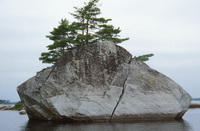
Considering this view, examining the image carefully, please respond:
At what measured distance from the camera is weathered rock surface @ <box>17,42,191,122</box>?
91.2ft

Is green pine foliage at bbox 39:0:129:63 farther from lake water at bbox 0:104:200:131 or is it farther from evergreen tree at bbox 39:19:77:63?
lake water at bbox 0:104:200:131

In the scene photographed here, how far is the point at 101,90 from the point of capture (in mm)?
28672

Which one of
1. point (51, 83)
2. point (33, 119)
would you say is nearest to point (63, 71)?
point (51, 83)

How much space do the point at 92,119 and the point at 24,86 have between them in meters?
7.67

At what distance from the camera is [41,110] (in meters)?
29.4

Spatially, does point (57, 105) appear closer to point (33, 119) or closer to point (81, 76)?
point (81, 76)

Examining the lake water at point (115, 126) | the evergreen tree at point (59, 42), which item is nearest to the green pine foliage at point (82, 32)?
the evergreen tree at point (59, 42)

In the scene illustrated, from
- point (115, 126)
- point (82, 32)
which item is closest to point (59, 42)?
point (82, 32)

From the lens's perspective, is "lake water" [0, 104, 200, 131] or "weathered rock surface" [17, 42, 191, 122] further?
"weathered rock surface" [17, 42, 191, 122]

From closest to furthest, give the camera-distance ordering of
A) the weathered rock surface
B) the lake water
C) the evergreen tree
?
the lake water < the weathered rock surface < the evergreen tree

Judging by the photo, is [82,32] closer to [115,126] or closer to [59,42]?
[59,42]

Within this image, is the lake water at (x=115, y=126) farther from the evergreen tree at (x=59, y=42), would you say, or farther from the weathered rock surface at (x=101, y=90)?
the evergreen tree at (x=59, y=42)

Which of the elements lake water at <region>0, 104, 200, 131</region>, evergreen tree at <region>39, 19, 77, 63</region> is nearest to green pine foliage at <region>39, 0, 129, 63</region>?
evergreen tree at <region>39, 19, 77, 63</region>

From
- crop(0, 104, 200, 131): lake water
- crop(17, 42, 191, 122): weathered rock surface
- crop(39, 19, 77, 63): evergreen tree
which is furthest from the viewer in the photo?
crop(39, 19, 77, 63): evergreen tree
